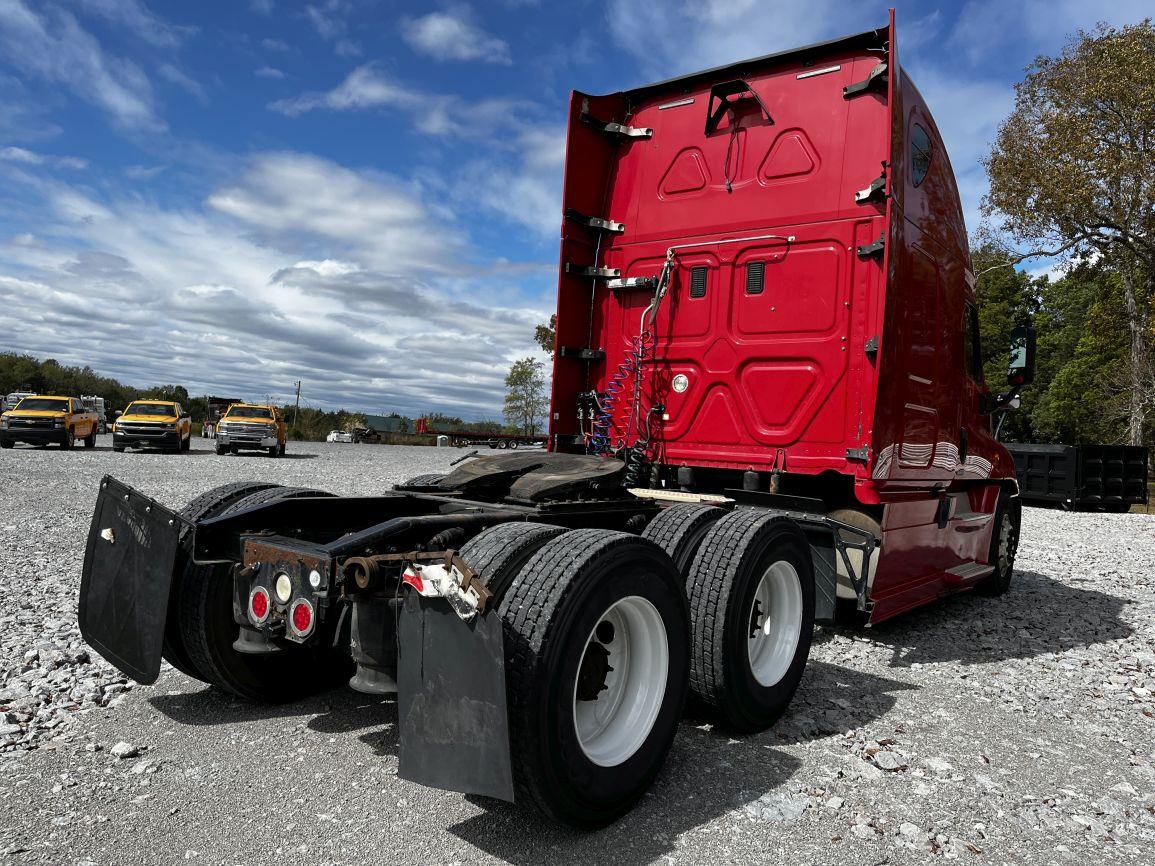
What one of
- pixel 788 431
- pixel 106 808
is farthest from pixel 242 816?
pixel 788 431

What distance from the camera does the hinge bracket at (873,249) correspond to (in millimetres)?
4910

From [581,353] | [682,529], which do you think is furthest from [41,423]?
[682,529]

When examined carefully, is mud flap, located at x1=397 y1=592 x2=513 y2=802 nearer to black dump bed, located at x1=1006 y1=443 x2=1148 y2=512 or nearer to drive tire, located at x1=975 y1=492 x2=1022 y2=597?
drive tire, located at x1=975 y1=492 x2=1022 y2=597

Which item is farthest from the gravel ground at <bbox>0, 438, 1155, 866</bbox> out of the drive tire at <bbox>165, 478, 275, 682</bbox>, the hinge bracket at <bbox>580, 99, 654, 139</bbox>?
the hinge bracket at <bbox>580, 99, 654, 139</bbox>

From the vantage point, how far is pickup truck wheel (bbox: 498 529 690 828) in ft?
8.20

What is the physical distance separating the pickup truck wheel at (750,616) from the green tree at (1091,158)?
23326 mm

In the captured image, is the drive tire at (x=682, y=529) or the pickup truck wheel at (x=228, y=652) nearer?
the pickup truck wheel at (x=228, y=652)

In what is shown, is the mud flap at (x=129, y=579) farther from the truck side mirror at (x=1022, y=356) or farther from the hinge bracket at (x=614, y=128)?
the truck side mirror at (x=1022, y=356)

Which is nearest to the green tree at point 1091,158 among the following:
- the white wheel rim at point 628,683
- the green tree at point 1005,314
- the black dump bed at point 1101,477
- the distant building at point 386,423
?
the black dump bed at point 1101,477

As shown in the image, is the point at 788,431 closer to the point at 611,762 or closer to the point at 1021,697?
the point at 1021,697

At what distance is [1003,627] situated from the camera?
21.1 feet

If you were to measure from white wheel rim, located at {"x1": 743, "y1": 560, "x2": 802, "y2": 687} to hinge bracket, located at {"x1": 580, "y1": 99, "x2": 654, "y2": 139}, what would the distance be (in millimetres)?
3466

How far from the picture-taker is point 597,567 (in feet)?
9.00

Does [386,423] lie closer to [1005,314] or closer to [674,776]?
[1005,314]
